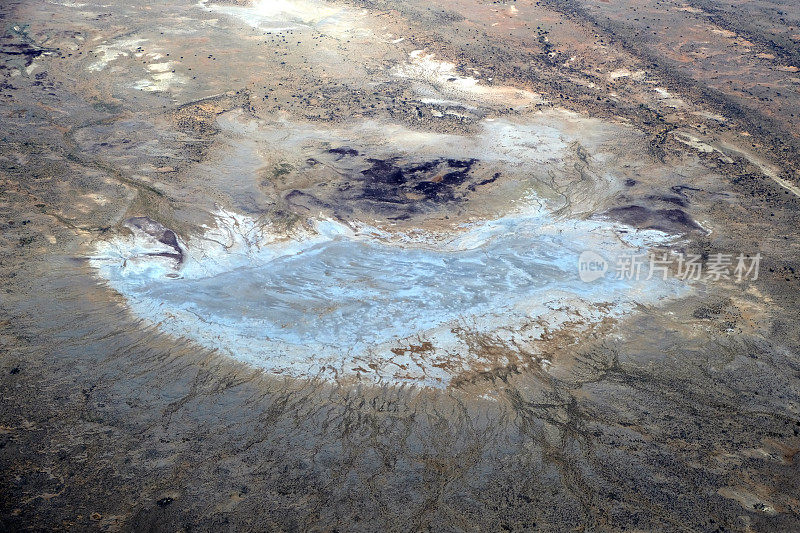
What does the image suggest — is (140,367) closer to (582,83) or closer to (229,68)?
(229,68)

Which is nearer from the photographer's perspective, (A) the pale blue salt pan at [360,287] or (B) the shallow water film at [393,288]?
(B) the shallow water film at [393,288]

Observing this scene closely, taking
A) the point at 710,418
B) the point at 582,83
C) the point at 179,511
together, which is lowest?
the point at 179,511

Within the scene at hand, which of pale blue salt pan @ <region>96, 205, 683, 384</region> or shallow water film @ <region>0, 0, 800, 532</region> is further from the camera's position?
pale blue salt pan @ <region>96, 205, 683, 384</region>

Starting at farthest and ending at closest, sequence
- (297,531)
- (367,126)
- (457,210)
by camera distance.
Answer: (367,126), (457,210), (297,531)

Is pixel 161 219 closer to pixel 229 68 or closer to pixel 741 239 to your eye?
pixel 229 68

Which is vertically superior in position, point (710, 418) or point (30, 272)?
point (710, 418)

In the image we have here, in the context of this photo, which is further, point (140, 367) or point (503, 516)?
point (140, 367)

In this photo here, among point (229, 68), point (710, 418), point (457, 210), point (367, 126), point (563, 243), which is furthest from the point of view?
point (229, 68)

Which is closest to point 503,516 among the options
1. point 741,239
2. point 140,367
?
point 140,367
